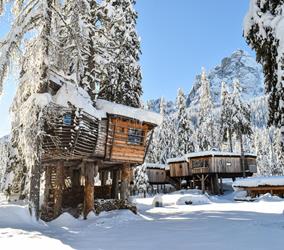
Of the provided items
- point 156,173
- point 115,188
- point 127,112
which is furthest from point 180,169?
point 127,112

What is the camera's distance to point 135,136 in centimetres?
1912

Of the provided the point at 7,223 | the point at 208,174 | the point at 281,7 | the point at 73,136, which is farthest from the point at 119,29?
the point at 208,174

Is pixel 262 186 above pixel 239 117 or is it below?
below

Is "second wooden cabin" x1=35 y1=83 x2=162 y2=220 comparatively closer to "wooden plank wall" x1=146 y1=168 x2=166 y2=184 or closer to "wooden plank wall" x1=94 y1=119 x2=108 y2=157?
"wooden plank wall" x1=94 y1=119 x2=108 y2=157

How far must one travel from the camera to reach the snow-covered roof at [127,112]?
17172 mm

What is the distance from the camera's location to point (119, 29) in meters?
23.6

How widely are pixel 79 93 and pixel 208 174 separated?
29508mm

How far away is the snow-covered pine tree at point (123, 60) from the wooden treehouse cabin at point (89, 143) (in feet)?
14.1

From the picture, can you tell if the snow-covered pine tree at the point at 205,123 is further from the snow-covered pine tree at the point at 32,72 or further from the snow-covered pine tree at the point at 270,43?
the snow-covered pine tree at the point at 32,72

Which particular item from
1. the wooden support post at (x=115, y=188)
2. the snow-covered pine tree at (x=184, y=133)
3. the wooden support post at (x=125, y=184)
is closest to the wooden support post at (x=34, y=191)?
the wooden support post at (x=125, y=184)

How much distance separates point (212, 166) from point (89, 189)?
26.3 m

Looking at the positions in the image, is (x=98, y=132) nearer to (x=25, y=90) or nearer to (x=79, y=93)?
(x=79, y=93)

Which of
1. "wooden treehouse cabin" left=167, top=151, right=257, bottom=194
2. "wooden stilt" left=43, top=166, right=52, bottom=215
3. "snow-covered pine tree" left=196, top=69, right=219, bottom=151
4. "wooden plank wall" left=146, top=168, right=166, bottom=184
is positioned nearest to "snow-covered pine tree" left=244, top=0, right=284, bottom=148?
"wooden stilt" left=43, top=166, right=52, bottom=215

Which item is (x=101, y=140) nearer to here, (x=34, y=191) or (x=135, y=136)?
(x=135, y=136)
